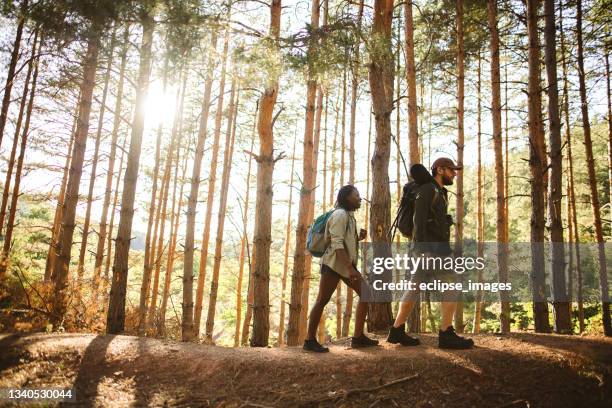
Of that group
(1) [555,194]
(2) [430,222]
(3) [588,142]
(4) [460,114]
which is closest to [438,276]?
(2) [430,222]

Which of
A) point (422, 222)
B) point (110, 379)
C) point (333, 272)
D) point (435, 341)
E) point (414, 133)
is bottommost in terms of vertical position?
point (110, 379)

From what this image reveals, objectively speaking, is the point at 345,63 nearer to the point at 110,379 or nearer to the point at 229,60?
the point at 229,60

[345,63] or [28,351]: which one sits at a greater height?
[345,63]

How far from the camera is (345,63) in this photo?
5668 mm

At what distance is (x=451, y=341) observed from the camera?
12.9 feet

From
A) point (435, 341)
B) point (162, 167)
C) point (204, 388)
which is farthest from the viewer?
point (162, 167)

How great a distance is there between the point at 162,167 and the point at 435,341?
1438 cm

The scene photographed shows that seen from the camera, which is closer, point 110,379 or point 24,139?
point 110,379

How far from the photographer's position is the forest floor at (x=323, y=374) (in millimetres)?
3064

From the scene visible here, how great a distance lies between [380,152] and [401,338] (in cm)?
278

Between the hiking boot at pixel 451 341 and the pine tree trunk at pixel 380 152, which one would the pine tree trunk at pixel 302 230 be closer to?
→ the pine tree trunk at pixel 380 152

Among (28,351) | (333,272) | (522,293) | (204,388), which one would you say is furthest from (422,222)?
(522,293)

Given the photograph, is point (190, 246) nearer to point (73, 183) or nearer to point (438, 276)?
point (73, 183)

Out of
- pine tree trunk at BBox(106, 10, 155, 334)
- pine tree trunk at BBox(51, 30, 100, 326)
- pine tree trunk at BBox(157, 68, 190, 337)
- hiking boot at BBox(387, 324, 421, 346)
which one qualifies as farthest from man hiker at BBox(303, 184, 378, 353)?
pine tree trunk at BBox(157, 68, 190, 337)
